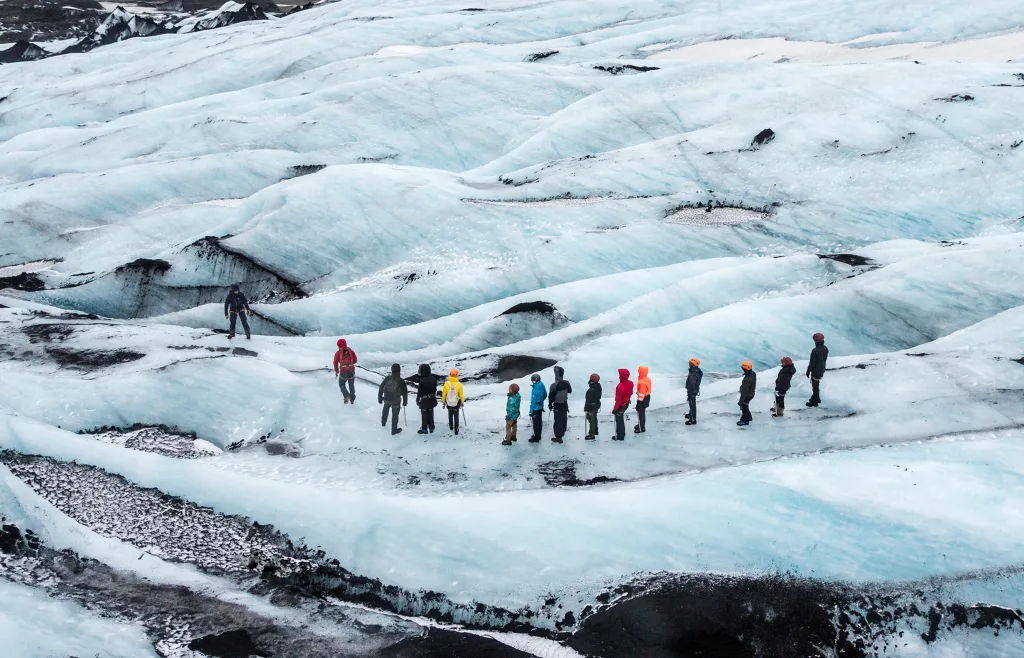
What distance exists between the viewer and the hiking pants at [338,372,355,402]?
44.0 ft

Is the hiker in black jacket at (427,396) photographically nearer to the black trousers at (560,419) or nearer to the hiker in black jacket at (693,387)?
the black trousers at (560,419)

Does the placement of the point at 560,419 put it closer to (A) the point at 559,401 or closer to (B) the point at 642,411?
(A) the point at 559,401

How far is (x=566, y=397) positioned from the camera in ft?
39.4

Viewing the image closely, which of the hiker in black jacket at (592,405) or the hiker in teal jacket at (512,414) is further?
the hiker in black jacket at (592,405)

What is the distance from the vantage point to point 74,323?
17.8 metres

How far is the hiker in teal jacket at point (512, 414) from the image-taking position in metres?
11.6

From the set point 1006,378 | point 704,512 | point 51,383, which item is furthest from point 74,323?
point 1006,378

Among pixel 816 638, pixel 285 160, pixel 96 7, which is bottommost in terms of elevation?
pixel 816 638

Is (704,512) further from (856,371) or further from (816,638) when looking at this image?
(856,371)

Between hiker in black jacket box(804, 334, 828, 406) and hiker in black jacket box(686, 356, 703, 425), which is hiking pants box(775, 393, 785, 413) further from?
hiker in black jacket box(686, 356, 703, 425)

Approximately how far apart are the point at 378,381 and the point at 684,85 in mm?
18156

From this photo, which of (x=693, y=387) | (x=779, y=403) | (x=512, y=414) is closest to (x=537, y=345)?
(x=512, y=414)

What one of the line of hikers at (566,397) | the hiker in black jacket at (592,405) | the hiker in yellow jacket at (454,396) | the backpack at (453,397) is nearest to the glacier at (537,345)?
the hiker in black jacket at (592,405)

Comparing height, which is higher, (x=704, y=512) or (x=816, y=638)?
(x=704, y=512)
